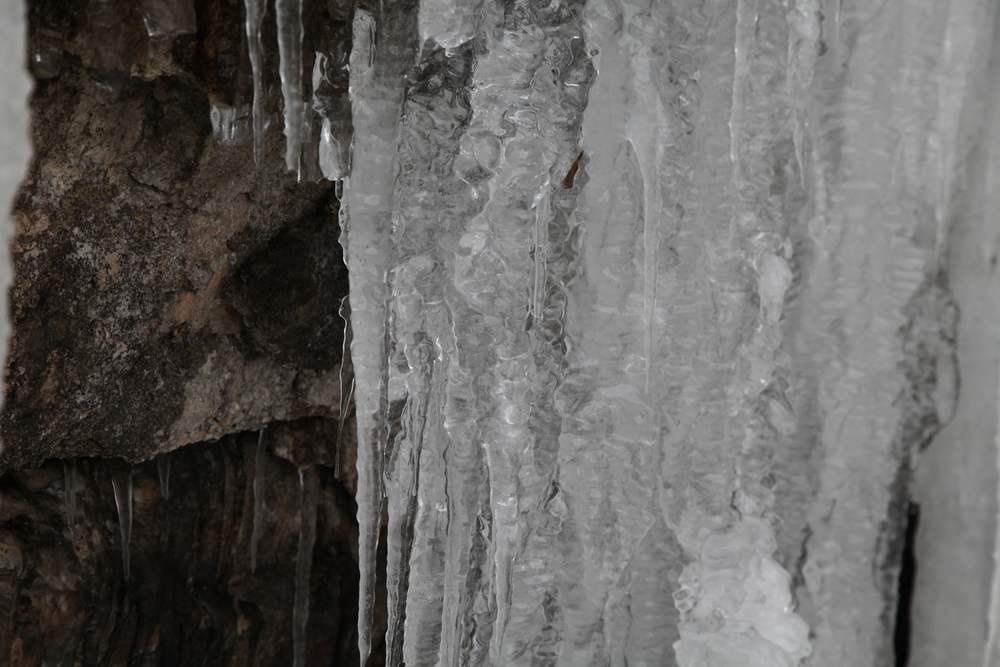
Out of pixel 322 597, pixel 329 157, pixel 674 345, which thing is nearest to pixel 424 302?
pixel 329 157

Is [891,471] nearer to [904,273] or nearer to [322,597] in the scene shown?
[904,273]

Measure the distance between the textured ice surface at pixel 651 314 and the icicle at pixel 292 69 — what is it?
0.27 feet

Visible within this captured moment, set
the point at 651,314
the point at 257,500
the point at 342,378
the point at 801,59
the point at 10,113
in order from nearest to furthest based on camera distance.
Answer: the point at 10,113 → the point at 801,59 → the point at 651,314 → the point at 342,378 → the point at 257,500

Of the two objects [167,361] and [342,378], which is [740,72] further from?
[167,361]

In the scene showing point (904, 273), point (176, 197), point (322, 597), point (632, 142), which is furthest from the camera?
point (322, 597)

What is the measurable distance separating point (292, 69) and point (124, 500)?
2.92 ft

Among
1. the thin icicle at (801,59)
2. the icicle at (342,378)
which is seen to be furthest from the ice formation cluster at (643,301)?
the icicle at (342,378)

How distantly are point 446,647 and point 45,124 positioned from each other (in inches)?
33.4

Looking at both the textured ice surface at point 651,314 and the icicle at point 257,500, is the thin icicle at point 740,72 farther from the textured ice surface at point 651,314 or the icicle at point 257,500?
the icicle at point 257,500

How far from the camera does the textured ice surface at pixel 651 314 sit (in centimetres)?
100

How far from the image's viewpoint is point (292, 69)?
Result: 1.08 m

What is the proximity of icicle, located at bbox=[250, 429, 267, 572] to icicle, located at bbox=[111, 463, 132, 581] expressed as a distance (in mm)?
224

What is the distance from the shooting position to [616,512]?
1226 millimetres

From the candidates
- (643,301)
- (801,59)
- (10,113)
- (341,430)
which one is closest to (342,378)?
(341,430)
